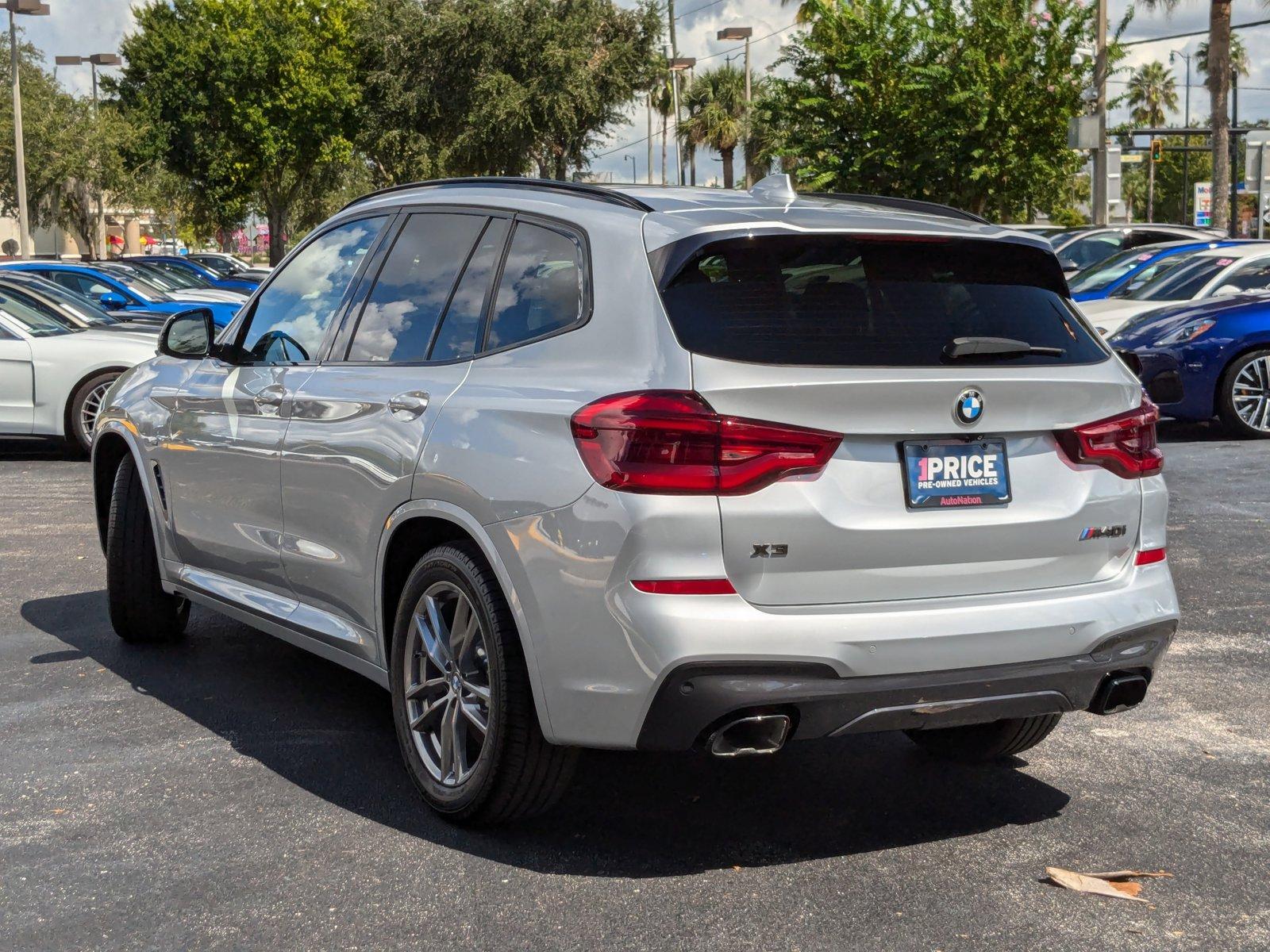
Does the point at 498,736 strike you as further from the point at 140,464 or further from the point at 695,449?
the point at 140,464

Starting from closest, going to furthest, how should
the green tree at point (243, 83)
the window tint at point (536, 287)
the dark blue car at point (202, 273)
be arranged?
the window tint at point (536, 287), the dark blue car at point (202, 273), the green tree at point (243, 83)

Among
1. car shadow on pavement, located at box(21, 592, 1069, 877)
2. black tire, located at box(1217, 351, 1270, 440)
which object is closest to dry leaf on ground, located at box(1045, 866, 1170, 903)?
car shadow on pavement, located at box(21, 592, 1069, 877)

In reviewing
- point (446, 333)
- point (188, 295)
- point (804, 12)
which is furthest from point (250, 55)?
point (446, 333)

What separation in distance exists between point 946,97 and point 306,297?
2836cm

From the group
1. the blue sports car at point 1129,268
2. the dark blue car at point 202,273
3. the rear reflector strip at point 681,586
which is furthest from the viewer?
the dark blue car at point 202,273

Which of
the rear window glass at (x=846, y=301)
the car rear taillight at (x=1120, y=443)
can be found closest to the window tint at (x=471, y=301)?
the rear window glass at (x=846, y=301)

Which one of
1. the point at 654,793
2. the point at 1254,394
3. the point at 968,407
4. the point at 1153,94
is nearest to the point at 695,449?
the point at 968,407

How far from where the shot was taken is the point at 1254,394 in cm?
1358

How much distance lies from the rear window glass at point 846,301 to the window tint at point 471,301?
759 millimetres

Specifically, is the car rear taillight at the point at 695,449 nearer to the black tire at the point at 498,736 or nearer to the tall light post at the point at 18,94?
the black tire at the point at 498,736

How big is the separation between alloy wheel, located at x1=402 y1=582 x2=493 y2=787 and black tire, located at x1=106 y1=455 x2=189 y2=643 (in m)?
2.30

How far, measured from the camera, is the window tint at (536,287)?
14.0 feet

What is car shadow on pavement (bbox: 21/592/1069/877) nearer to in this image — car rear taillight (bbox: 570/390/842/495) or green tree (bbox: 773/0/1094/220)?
car rear taillight (bbox: 570/390/842/495)

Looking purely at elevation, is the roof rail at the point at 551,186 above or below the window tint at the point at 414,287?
above
